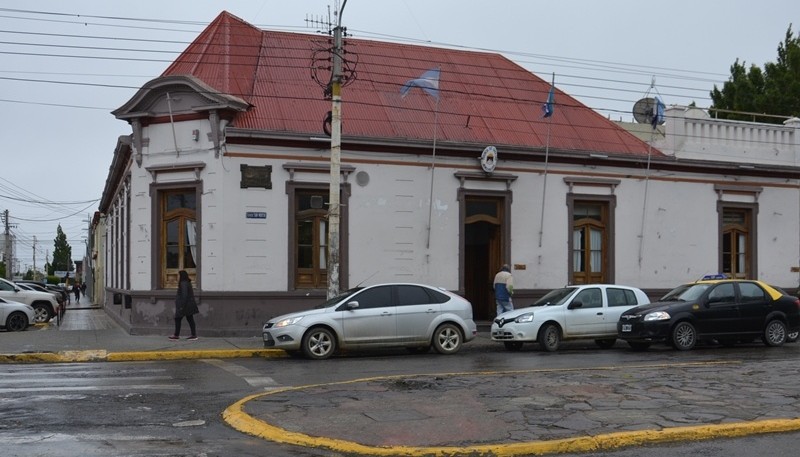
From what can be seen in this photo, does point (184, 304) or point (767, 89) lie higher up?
point (767, 89)

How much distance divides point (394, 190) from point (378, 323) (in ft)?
20.7

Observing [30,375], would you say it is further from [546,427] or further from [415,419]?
[546,427]

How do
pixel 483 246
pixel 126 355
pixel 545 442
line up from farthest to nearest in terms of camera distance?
pixel 483 246 → pixel 126 355 → pixel 545 442

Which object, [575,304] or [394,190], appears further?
[394,190]

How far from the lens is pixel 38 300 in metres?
27.1

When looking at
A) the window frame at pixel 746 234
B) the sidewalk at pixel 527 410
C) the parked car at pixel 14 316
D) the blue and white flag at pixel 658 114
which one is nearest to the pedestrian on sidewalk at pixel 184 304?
the parked car at pixel 14 316

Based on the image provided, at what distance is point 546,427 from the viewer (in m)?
8.80

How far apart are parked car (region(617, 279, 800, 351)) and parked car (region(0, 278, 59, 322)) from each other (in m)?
18.0

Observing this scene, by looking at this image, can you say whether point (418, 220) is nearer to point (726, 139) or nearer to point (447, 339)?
point (447, 339)

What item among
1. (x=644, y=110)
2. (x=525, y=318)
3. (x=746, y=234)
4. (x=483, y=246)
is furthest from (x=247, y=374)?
(x=746, y=234)

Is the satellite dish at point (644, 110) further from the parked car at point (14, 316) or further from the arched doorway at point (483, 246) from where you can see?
the parked car at point (14, 316)

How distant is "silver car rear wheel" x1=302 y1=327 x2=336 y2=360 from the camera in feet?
54.3

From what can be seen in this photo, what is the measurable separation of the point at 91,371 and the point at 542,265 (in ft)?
43.9

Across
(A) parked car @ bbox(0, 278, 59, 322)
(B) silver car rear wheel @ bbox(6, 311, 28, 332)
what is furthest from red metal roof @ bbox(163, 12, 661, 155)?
(A) parked car @ bbox(0, 278, 59, 322)
